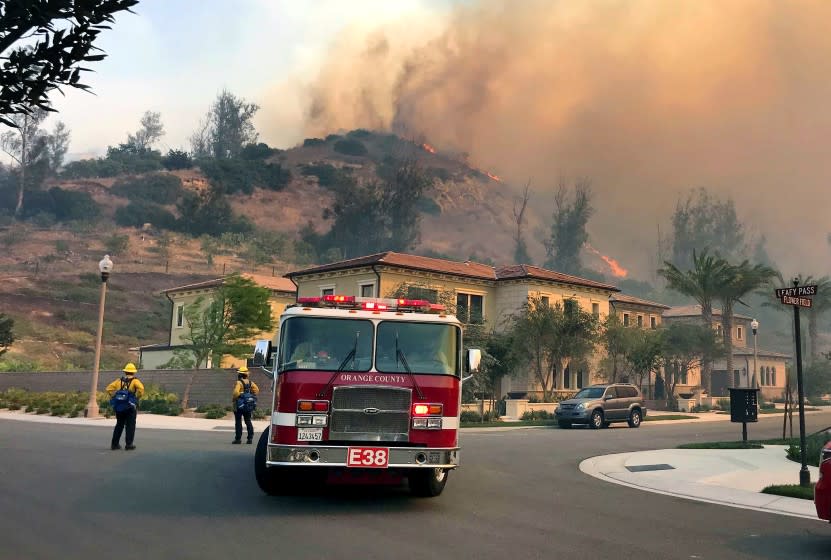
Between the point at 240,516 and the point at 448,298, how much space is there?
3544 cm

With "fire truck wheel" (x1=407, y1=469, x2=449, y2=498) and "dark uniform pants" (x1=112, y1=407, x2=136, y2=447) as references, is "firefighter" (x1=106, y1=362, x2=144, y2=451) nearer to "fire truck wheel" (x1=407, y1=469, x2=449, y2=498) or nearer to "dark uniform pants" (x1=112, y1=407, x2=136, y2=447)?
"dark uniform pants" (x1=112, y1=407, x2=136, y2=447)

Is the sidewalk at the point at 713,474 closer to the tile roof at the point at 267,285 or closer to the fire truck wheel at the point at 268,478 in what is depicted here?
the fire truck wheel at the point at 268,478

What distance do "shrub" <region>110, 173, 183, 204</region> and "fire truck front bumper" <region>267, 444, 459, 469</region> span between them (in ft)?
443

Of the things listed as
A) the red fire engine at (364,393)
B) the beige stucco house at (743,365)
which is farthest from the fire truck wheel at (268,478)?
the beige stucco house at (743,365)

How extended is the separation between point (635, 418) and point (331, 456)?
26.6 m

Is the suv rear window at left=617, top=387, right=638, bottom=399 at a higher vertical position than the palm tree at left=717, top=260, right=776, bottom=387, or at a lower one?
lower

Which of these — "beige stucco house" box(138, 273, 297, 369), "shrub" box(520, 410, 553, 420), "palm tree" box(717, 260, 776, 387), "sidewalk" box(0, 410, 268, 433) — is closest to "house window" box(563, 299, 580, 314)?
"shrub" box(520, 410, 553, 420)

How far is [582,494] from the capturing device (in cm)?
1241

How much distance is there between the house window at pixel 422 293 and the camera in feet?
141

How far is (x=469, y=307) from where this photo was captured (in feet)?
154

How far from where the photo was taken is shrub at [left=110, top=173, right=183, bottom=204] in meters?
140

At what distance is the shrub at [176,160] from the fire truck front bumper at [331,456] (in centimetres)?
15999

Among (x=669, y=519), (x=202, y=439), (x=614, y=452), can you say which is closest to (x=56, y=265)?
(x=202, y=439)

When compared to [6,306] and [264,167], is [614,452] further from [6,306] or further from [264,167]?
[264,167]
